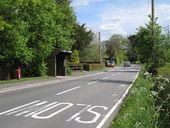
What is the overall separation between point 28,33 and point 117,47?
124 meters

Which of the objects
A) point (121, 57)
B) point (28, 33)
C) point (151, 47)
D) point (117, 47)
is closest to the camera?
point (28, 33)

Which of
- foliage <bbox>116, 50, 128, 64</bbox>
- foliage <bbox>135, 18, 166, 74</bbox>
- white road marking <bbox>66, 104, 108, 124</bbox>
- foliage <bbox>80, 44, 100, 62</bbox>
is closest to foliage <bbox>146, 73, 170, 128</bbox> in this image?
white road marking <bbox>66, 104, 108, 124</bbox>

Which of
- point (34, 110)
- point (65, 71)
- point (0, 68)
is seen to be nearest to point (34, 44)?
point (0, 68)

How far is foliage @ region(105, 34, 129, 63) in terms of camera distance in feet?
518

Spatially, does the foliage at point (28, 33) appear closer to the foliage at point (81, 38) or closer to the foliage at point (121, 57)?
the foliage at point (81, 38)

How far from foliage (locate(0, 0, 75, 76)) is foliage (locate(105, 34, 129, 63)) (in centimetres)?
10396

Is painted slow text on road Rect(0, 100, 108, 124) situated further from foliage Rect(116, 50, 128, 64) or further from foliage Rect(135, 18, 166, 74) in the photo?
foliage Rect(116, 50, 128, 64)

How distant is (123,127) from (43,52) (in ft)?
116

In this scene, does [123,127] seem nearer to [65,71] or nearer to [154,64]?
[154,64]

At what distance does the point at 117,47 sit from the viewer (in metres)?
164

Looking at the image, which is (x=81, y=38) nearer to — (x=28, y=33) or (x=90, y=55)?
(x=90, y=55)

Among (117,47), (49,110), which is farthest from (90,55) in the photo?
(49,110)

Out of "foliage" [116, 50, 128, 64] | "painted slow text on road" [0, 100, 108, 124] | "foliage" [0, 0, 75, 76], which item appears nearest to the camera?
"painted slow text on road" [0, 100, 108, 124]

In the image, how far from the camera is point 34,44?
4394 centimetres
